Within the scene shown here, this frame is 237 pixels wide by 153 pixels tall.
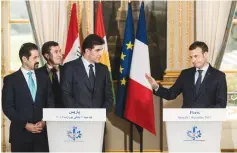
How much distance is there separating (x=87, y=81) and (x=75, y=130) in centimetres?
69

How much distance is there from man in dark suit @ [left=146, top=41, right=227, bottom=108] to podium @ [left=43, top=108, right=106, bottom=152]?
40.6 inches

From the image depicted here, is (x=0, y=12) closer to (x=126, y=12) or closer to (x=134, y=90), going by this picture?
(x=126, y=12)

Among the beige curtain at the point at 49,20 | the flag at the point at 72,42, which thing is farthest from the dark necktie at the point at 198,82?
the beige curtain at the point at 49,20

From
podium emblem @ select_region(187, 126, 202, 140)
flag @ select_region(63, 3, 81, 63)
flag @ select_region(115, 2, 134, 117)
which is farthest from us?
flag @ select_region(115, 2, 134, 117)

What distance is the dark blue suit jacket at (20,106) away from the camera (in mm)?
3729

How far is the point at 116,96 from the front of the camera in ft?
16.6

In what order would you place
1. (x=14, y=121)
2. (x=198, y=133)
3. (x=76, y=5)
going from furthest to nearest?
(x=76, y=5), (x=14, y=121), (x=198, y=133)

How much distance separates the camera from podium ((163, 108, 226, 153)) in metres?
3.29

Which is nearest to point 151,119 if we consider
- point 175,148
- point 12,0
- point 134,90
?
point 134,90

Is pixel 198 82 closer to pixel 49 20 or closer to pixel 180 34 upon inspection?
pixel 180 34

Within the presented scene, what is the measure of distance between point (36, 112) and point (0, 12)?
2.08 metres

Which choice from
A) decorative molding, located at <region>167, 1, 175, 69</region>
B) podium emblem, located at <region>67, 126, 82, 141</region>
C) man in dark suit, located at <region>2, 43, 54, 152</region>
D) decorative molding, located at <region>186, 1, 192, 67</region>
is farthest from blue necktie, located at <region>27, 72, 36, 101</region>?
decorative molding, located at <region>186, 1, 192, 67</region>

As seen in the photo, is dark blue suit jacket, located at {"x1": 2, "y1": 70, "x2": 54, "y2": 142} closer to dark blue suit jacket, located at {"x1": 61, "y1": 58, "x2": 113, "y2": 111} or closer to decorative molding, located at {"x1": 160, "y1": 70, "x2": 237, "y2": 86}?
dark blue suit jacket, located at {"x1": 61, "y1": 58, "x2": 113, "y2": 111}

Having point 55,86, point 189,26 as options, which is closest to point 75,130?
point 55,86
